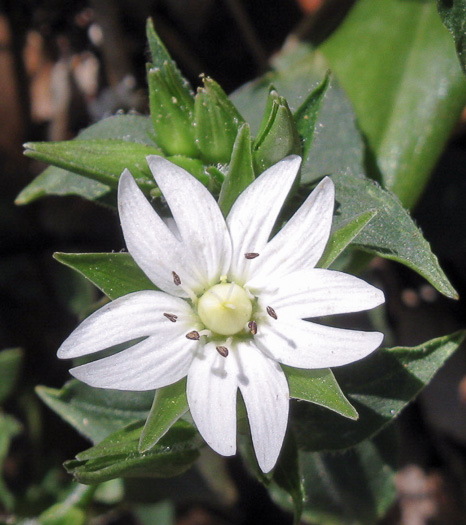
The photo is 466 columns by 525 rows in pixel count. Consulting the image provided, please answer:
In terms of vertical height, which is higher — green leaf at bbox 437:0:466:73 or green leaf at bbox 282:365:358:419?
green leaf at bbox 437:0:466:73

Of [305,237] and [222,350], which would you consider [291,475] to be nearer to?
[222,350]

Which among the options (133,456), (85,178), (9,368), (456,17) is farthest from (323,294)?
(9,368)

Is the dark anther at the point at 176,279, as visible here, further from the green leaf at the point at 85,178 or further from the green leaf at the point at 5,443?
the green leaf at the point at 5,443

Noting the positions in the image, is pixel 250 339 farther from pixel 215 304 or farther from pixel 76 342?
pixel 76 342

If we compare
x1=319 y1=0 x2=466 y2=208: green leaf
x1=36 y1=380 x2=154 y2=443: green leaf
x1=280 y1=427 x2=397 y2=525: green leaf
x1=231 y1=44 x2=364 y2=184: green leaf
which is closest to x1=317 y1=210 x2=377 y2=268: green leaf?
x1=231 y1=44 x2=364 y2=184: green leaf

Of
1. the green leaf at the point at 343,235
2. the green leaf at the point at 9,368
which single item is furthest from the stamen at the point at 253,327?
the green leaf at the point at 9,368

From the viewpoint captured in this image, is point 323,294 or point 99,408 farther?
point 99,408

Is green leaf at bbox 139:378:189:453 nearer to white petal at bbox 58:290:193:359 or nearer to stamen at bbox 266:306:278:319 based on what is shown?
white petal at bbox 58:290:193:359
